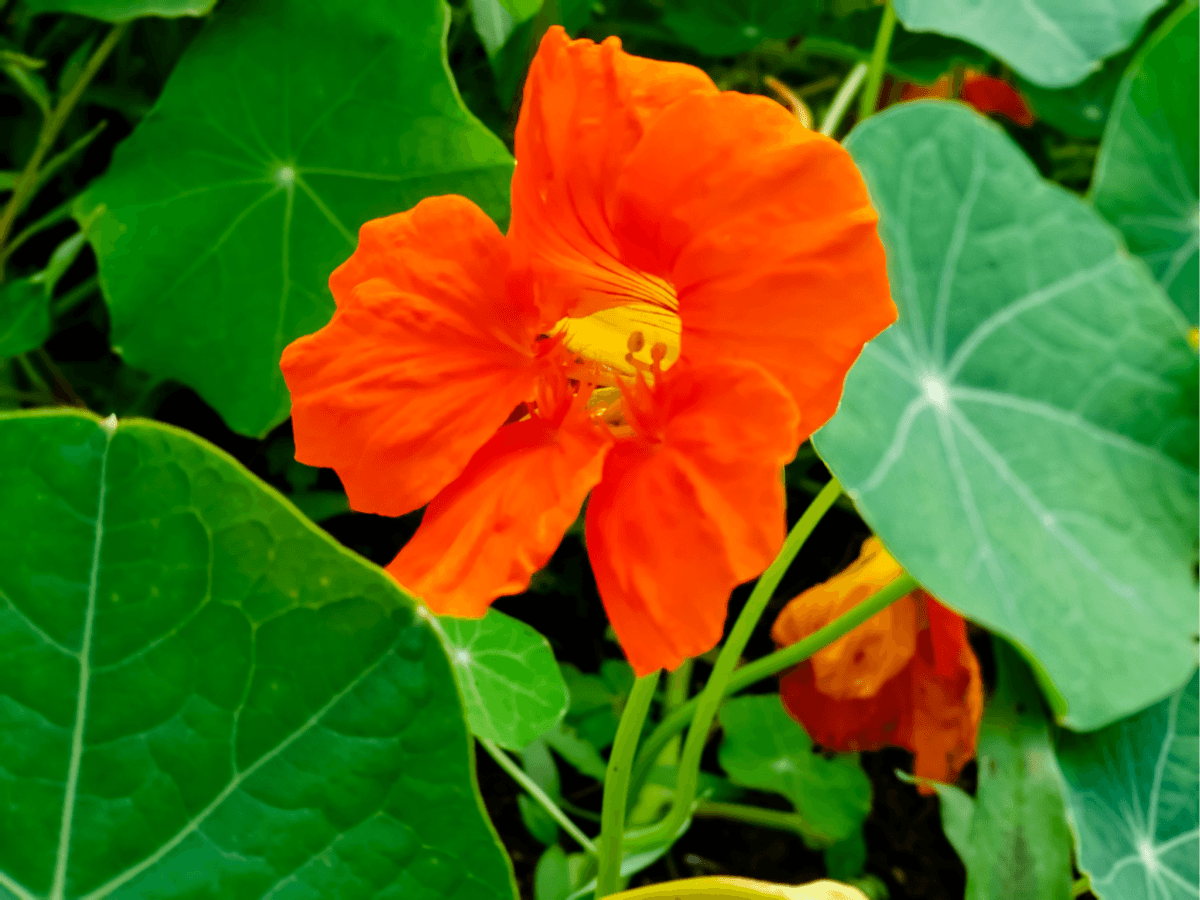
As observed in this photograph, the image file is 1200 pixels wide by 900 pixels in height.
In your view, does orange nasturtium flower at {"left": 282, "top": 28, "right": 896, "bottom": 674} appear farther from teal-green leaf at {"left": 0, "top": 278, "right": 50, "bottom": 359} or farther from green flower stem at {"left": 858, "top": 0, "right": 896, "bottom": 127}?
green flower stem at {"left": 858, "top": 0, "right": 896, "bottom": 127}

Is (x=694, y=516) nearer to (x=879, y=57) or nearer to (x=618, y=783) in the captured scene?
(x=618, y=783)

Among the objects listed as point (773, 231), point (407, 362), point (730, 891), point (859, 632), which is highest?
point (773, 231)

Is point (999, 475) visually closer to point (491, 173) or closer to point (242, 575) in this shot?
point (491, 173)

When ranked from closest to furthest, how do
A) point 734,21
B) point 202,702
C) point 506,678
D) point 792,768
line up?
point 202,702
point 506,678
point 792,768
point 734,21

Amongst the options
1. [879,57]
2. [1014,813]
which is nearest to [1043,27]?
[879,57]

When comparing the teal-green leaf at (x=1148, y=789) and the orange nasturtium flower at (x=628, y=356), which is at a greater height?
the orange nasturtium flower at (x=628, y=356)

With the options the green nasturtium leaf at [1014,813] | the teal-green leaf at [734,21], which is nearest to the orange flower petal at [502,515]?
the green nasturtium leaf at [1014,813]

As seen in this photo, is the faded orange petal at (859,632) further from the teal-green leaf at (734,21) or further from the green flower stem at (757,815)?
the teal-green leaf at (734,21)
